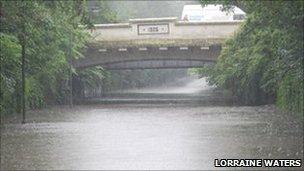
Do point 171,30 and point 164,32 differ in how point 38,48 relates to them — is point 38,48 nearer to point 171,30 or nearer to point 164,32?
point 164,32

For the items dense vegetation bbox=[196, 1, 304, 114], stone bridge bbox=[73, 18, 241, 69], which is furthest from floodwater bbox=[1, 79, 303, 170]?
stone bridge bbox=[73, 18, 241, 69]

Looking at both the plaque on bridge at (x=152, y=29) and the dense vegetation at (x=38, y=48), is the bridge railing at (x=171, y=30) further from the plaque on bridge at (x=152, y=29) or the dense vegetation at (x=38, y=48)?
the dense vegetation at (x=38, y=48)

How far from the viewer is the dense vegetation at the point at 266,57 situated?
18.7 metres

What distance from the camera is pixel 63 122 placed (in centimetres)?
2756

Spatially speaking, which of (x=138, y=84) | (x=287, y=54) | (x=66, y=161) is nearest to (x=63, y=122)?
(x=287, y=54)

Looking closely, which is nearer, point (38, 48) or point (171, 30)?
point (38, 48)

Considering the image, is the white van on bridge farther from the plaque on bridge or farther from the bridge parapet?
the plaque on bridge

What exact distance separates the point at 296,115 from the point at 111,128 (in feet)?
31.1

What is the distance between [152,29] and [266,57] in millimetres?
12624

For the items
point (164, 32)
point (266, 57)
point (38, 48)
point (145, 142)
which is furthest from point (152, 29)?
point (145, 142)

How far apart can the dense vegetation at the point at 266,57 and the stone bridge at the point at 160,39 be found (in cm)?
191

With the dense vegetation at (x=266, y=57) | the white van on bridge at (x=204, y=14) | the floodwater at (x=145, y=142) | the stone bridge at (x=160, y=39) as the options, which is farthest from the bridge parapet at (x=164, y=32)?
the floodwater at (x=145, y=142)

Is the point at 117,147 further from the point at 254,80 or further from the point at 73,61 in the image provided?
the point at 73,61

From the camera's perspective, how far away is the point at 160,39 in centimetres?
4569
